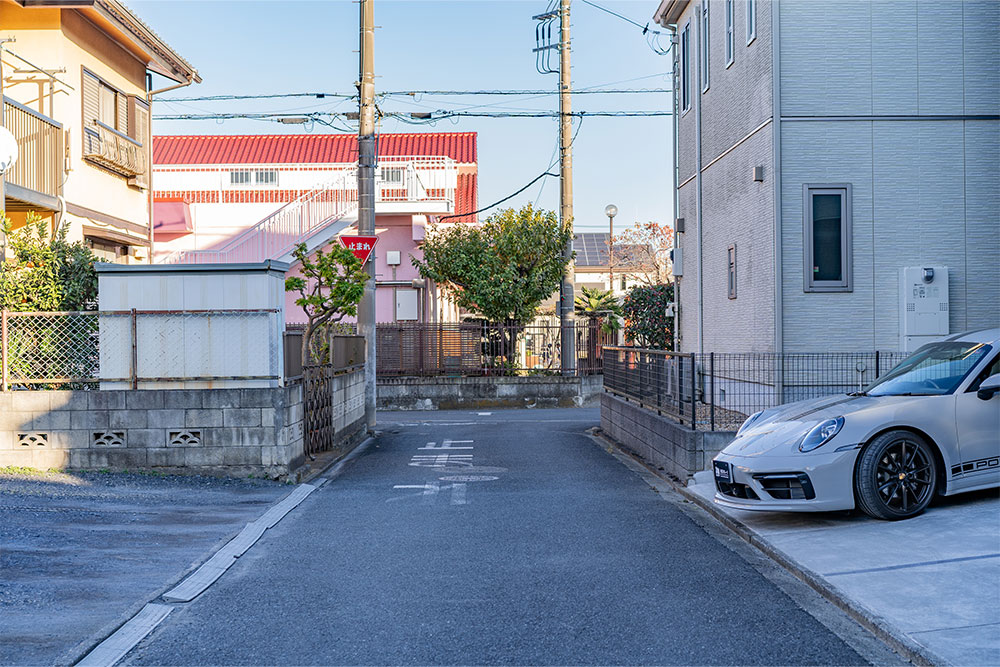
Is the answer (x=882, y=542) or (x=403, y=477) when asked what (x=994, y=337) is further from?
(x=403, y=477)

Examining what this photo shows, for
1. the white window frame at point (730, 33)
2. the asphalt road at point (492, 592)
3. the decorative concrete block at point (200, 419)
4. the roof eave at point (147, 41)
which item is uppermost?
the roof eave at point (147, 41)

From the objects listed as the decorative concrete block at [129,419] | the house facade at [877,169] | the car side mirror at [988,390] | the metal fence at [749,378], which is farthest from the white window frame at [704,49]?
the decorative concrete block at [129,419]

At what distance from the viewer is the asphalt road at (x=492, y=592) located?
5129 millimetres

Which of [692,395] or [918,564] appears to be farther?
[692,395]

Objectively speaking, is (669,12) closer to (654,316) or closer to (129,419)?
(654,316)

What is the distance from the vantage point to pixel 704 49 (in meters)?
18.4

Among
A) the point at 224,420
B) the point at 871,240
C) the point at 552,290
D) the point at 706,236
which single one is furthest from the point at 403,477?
the point at 552,290

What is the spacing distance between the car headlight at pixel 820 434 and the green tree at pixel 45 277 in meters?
9.29

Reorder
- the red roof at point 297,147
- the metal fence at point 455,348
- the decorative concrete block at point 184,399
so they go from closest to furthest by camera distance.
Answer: the decorative concrete block at point 184,399, the metal fence at point 455,348, the red roof at point 297,147

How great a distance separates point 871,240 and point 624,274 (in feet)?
148

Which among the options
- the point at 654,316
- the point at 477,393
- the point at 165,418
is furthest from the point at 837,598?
the point at 477,393

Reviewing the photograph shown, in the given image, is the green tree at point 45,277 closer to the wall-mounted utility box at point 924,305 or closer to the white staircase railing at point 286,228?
the wall-mounted utility box at point 924,305

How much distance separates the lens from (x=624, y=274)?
58719 millimetres

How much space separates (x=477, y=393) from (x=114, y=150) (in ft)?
35.0
